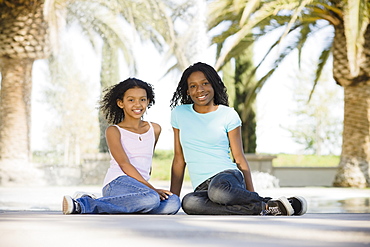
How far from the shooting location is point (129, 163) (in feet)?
11.5

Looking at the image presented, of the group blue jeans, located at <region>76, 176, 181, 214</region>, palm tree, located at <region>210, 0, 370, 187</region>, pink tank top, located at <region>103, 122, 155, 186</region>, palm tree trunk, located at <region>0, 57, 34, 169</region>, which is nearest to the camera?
blue jeans, located at <region>76, 176, 181, 214</region>

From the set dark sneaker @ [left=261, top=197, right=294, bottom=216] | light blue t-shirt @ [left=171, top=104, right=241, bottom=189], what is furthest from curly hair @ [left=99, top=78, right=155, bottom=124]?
dark sneaker @ [left=261, top=197, right=294, bottom=216]

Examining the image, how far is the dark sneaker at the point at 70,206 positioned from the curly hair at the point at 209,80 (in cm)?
111

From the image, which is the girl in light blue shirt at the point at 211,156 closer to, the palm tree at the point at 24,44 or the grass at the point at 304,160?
the palm tree at the point at 24,44

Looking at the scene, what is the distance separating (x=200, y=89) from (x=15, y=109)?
954 cm

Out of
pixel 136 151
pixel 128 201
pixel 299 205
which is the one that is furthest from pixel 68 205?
pixel 299 205

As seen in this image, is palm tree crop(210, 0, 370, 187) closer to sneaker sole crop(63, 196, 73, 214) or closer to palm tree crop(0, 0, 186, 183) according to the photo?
palm tree crop(0, 0, 186, 183)

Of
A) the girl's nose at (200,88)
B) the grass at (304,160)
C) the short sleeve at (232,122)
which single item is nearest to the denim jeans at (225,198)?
the short sleeve at (232,122)

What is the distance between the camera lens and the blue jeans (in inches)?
131

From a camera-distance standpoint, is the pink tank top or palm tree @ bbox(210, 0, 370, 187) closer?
the pink tank top

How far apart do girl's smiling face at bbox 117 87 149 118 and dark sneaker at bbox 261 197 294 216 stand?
1.05 metres

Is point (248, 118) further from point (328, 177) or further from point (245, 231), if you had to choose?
point (245, 231)

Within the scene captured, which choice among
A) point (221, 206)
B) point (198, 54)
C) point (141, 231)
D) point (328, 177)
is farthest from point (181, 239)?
point (328, 177)

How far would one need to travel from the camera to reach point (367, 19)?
414 inches
